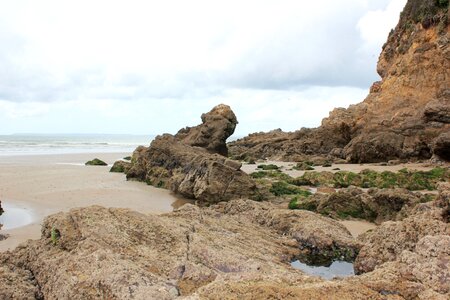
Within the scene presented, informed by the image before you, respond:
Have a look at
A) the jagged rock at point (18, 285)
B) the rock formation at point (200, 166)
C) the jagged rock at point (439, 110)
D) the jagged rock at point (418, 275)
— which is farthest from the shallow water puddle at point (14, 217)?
the jagged rock at point (439, 110)

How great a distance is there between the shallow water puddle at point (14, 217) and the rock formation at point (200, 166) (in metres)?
6.11

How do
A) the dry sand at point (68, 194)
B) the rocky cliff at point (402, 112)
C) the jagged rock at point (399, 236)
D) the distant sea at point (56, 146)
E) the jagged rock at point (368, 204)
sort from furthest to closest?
the distant sea at point (56, 146)
the rocky cliff at point (402, 112)
the dry sand at point (68, 194)
the jagged rock at point (368, 204)
the jagged rock at point (399, 236)

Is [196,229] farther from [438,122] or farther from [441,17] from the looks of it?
[441,17]

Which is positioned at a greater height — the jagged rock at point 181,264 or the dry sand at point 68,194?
the jagged rock at point 181,264

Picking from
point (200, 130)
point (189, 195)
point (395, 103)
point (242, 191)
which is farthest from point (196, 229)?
point (395, 103)

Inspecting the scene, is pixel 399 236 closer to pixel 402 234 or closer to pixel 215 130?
pixel 402 234

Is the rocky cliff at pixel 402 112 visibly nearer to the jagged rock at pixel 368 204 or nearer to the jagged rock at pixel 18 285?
the jagged rock at pixel 368 204

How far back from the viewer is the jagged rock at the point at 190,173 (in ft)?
54.3

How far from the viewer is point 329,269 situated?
7.76 metres

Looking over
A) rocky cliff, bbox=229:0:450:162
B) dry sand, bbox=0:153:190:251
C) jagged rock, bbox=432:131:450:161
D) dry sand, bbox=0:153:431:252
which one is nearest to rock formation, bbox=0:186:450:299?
dry sand, bbox=0:153:431:252

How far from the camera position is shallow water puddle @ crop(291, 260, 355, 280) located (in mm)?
7433

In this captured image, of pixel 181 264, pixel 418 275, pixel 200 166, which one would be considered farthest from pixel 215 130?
pixel 418 275

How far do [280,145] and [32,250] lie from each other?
128ft

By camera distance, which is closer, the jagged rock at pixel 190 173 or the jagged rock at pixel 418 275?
the jagged rock at pixel 418 275
